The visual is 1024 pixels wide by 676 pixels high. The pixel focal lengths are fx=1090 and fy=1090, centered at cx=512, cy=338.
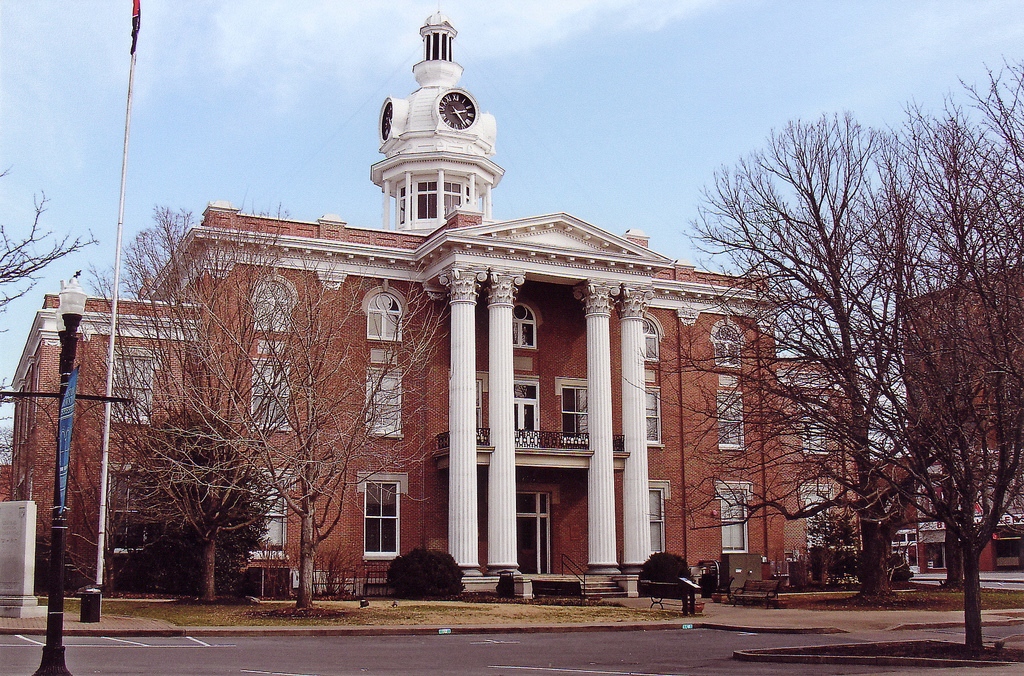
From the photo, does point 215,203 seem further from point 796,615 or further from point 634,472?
point 796,615

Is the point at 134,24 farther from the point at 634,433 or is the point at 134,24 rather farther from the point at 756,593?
the point at 756,593

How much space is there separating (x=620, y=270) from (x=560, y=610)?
51.8 feet

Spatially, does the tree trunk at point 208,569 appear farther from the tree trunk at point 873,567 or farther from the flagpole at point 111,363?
the tree trunk at point 873,567

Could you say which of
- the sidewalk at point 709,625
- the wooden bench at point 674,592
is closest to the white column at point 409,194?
the wooden bench at point 674,592

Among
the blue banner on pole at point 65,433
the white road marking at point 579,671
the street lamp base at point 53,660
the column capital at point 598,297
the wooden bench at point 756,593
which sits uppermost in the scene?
the column capital at point 598,297

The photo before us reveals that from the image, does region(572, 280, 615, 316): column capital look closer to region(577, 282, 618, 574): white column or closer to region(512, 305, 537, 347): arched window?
region(577, 282, 618, 574): white column

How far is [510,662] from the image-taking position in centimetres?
1764

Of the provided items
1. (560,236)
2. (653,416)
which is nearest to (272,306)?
(560,236)

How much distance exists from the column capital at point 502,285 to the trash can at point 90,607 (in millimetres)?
19817

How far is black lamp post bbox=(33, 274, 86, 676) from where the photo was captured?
44.1 ft

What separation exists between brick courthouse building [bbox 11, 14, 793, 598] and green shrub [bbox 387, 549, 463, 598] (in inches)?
46.5

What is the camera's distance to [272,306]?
31.7m

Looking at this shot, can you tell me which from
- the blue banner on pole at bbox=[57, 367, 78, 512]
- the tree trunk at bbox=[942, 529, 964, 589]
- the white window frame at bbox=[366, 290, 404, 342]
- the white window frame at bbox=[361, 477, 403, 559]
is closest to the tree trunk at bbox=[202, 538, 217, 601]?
the white window frame at bbox=[361, 477, 403, 559]

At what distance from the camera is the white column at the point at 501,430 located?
37875 millimetres
